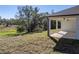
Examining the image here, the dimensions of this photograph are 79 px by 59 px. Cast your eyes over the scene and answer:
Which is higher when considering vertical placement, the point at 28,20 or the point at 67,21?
the point at 28,20

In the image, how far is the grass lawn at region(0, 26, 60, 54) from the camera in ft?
20.5

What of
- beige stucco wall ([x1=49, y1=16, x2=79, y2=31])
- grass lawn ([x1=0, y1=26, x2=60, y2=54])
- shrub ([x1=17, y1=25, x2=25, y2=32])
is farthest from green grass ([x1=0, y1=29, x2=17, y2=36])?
beige stucco wall ([x1=49, y1=16, x2=79, y2=31])

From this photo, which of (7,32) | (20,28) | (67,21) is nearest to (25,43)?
(20,28)

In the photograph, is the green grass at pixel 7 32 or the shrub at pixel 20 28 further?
the shrub at pixel 20 28

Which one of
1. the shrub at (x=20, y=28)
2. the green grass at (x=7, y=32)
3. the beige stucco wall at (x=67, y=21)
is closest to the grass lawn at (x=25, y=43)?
the green grass at (x=7, y=32)

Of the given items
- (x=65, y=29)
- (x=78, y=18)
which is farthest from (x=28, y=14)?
(x=65, y=29)

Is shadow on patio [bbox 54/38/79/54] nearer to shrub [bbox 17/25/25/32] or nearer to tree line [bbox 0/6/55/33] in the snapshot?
tree line [bbox 0/6/55/33]

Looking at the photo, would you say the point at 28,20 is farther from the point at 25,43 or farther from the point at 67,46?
the point at 67,46

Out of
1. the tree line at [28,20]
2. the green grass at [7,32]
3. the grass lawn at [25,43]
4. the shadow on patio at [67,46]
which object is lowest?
the shadow on patio at [67,46]

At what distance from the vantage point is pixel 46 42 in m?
6.77

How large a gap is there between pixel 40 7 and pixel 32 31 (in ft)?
2.96

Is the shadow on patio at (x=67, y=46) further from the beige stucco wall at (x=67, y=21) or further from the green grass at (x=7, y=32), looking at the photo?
the green grass at (x=7, y=32)

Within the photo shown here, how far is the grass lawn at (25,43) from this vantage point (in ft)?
20.5

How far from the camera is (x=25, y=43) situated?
662cm
